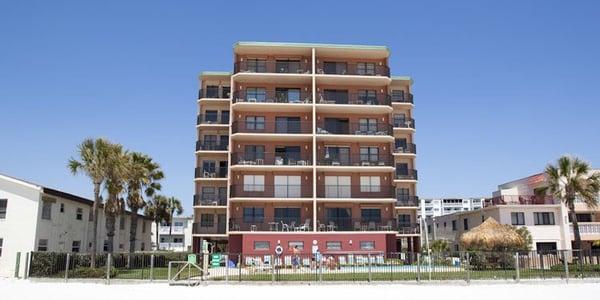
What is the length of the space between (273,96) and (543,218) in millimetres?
28749

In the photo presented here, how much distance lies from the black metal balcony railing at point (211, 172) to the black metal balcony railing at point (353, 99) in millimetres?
11644

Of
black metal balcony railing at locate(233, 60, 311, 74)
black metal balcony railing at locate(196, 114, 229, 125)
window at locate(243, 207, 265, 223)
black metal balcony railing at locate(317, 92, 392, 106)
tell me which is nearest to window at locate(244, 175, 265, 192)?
window at locate(243, 207, 265, 223)

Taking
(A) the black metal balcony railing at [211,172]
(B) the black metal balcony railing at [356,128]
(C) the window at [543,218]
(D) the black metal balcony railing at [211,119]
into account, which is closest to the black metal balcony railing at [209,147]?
(A) the black metal balcony railing at [211,172]

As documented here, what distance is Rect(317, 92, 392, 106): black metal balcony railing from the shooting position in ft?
158

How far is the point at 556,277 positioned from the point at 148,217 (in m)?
44.5

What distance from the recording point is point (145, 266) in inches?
1169

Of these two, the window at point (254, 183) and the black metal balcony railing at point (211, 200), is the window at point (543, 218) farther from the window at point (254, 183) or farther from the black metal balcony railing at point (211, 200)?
the black metal balcony railing at point (211, 200)

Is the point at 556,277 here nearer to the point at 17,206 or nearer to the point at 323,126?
the point at 323,126

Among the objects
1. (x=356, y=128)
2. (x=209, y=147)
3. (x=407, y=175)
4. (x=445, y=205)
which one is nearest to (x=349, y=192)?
(x=356, y=128)

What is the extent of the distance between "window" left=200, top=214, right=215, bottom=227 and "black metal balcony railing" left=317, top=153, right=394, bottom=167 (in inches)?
464

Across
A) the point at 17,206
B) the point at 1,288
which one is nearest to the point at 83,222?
the point at 17,206

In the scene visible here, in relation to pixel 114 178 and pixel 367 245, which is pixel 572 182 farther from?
pixel 114 178

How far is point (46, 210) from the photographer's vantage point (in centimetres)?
3719

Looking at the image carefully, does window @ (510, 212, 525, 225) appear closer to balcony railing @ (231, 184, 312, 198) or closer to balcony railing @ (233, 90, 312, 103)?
balcony railing @ (231, 184, 312, 198)
